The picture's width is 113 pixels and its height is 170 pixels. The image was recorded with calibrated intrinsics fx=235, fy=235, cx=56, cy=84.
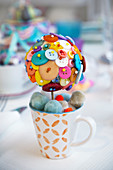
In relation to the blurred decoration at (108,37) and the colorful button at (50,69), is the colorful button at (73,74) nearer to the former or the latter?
the colorful button at (50,69)

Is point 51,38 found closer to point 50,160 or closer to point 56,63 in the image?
point 56,63

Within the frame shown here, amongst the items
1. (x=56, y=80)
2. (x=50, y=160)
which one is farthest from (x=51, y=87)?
(x=50, y=160)

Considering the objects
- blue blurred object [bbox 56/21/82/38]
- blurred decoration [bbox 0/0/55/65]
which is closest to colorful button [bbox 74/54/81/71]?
blurred decoration [bbox 0/0/55/65]

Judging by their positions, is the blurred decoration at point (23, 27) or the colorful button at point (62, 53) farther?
the blurred decoration at point (23, 27)

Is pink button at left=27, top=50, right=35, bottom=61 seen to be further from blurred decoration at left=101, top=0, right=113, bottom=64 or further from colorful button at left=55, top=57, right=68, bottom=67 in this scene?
blurred decoration at left=101, top=0, right=113, bottom=64

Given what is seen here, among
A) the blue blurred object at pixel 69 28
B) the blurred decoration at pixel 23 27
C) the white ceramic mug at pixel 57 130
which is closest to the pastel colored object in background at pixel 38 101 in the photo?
the white ceramic mug at pixel 57 130

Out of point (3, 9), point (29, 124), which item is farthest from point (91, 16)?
point (29, 124)
